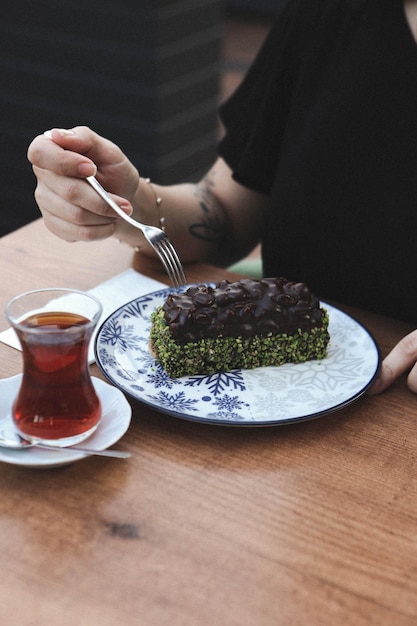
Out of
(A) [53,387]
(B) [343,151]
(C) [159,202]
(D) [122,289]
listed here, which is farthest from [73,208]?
(B) [343,151]

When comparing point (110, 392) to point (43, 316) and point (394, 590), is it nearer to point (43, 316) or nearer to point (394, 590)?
point (43, 316)

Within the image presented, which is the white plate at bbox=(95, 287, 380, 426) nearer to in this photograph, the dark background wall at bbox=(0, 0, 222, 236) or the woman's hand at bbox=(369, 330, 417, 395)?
the woman's hand at bbox=(369, 330, 417, 395)

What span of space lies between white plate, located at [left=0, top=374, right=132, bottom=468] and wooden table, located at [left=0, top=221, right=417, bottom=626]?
3 centimetres

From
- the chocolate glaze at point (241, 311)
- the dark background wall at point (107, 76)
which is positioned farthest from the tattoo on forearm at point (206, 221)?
the dark background wall at point (107, 76)

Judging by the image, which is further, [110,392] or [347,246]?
[347,246]

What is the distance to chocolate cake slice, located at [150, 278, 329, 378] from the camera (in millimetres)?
1028

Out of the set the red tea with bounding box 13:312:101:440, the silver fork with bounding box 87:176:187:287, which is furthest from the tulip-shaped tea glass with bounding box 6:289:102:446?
the silver fork with bounding box 87:176:187:287

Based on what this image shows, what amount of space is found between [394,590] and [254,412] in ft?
1.00

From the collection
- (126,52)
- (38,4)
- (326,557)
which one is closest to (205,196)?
(326,557)

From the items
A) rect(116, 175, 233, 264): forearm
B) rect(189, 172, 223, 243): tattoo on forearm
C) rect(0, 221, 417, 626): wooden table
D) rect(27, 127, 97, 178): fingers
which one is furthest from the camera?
rect(189, 172, 223, 243): tattoo on forearm

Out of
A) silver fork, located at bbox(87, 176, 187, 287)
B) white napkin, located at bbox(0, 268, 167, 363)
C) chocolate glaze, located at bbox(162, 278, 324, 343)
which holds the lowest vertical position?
white napkin, located at bbox(0, 268, 167, 363)

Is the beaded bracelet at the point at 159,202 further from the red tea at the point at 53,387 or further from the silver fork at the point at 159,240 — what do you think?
the red tea at the point at 53,387

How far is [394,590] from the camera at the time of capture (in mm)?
712

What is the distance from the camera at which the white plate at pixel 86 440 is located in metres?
0.80
